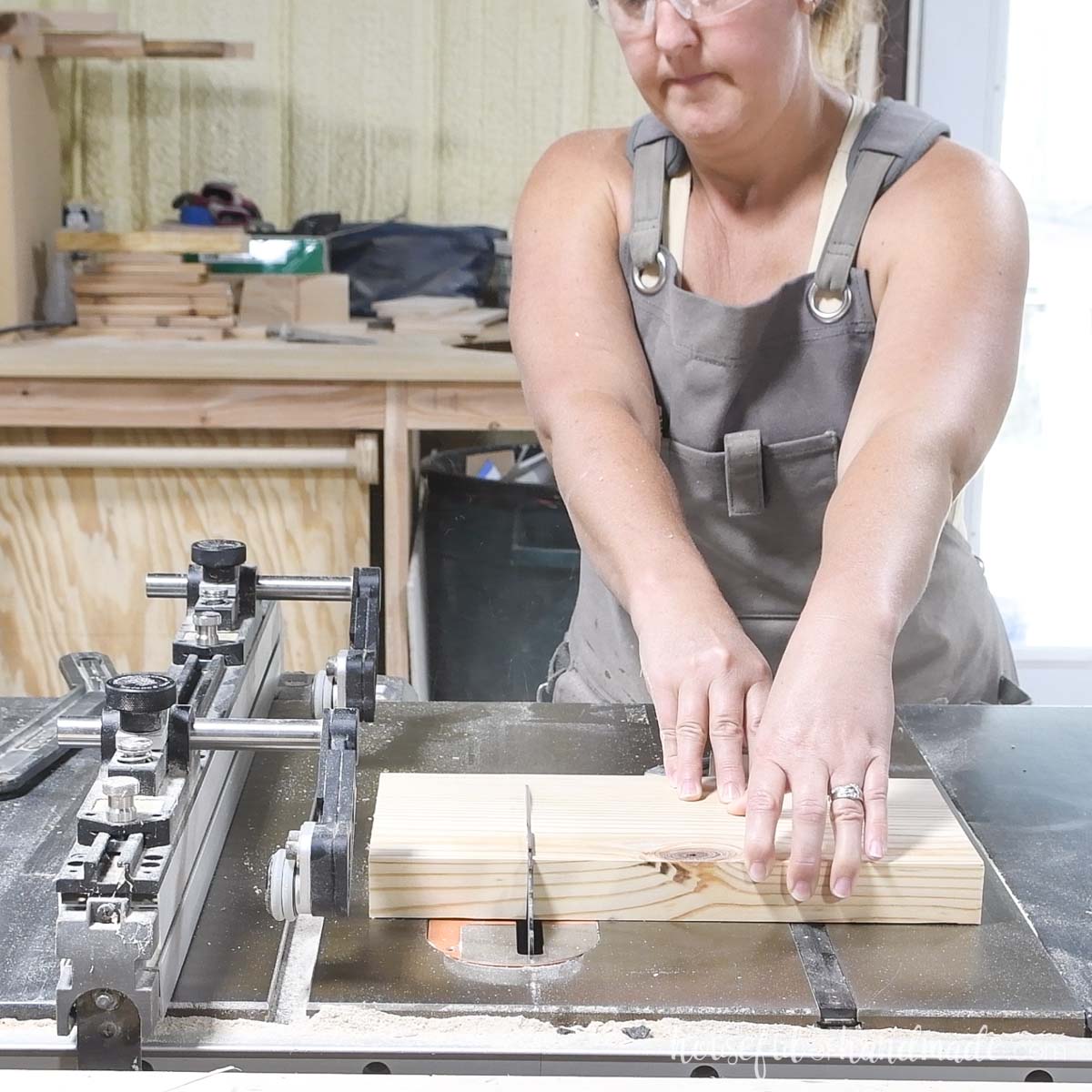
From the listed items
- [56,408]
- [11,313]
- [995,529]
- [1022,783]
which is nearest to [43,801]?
[1022,783]

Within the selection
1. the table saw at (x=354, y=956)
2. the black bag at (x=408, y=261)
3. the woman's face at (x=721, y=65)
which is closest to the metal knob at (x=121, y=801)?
the table saw at (x=354, y=956)

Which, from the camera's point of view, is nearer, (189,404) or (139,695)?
(139,695)

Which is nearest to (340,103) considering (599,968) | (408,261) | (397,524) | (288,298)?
(408,261)

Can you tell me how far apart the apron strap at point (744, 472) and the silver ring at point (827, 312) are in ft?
0.47

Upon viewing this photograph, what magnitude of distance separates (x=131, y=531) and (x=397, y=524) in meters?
0.51

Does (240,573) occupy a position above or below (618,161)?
below

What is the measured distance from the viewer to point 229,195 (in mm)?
3082

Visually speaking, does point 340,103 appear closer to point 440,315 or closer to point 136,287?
point 440,315

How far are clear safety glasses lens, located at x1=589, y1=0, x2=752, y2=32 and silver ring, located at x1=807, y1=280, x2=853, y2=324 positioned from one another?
32 cm

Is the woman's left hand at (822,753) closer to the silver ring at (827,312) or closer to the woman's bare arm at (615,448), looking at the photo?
the woman's bare arm at (615,448)

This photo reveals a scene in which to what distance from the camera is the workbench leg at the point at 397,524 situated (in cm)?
253

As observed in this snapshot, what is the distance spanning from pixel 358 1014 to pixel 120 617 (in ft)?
6.54

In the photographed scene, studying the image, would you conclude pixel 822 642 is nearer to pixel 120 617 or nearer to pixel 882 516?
pixel 882 516

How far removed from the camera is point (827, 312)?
1494 mm
